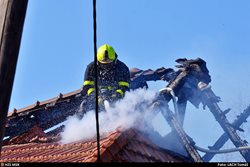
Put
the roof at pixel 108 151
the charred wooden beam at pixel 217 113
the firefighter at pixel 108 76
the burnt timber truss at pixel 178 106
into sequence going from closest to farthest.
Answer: the roof at pixel 108 151 → the firefighter at pixel 108 76 → the burnt timber truss at pixel 178 106 → the charred wooden beam at pixel 217 113

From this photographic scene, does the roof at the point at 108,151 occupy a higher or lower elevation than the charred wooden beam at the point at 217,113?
lower

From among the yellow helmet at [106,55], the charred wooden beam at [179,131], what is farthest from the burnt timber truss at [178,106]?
the yellow helmet at [106,55]

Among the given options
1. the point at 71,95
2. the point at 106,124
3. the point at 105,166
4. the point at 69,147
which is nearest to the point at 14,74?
the point at 105,166

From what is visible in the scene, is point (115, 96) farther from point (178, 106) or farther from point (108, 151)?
point (108, 151)

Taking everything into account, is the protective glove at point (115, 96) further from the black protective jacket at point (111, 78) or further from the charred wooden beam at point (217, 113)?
the charred wooden beam at point (217, 113)

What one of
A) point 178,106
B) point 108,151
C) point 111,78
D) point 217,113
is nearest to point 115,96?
point 111,78

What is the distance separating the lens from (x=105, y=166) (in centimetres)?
353

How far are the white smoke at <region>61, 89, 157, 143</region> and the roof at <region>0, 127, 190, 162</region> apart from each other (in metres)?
0.39


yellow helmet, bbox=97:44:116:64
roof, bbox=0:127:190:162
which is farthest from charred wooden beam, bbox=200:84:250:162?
yellow helmet, bbox=97:44:116:64

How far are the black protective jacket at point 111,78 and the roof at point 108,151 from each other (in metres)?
1.93

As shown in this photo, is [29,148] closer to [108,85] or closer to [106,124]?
[106,124]

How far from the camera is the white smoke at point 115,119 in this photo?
9078 millimetres

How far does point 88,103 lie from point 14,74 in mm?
7206

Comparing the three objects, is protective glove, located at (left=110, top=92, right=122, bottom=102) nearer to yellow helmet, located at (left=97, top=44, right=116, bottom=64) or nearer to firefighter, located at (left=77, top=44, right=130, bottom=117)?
firefighter, located at (left=77, top=44, right=130, bottom=117)
